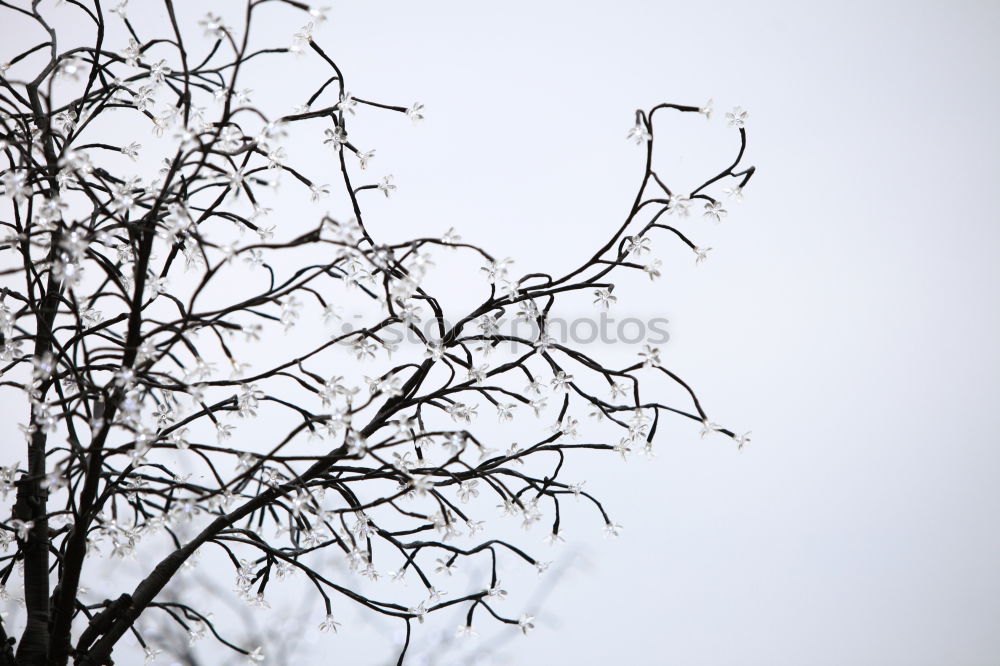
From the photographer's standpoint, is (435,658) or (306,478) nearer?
(306,478)

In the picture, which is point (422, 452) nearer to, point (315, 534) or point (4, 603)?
point (315, 534)

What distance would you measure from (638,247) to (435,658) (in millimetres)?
435

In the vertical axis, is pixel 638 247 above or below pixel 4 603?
below

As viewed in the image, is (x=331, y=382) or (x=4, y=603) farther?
(x=4, y=603)

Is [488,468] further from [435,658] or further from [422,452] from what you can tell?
[435,658]

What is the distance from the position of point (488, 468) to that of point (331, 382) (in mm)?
125

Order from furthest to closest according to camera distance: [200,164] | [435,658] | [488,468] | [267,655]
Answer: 1. [435,658]
2. [267,655]
3. [488,468]
4. [200,164]

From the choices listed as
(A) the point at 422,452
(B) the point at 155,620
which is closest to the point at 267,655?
(B) the point at 155,620

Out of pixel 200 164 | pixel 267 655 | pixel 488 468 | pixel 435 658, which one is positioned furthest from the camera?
pixel 435 658

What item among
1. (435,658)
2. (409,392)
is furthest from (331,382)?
(435,658)

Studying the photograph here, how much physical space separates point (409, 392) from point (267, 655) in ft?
0.83

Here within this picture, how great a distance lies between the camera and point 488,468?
0.54 meters

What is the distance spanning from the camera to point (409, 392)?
0.54m

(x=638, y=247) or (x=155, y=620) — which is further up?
(x=155, y=620)
